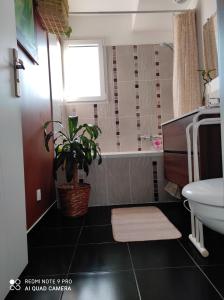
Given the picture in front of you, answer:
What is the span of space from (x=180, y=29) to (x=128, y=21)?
0.86 m

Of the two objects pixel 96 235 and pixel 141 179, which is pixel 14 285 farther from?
pixel 141 179

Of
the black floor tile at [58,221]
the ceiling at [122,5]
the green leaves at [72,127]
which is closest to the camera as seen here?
the black floor tile at [58,221]

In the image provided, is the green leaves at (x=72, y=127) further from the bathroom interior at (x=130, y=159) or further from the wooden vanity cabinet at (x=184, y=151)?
the wooden vanity cabinet at (x=184, y=151)

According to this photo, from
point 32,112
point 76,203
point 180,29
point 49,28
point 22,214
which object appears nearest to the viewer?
point 22,214

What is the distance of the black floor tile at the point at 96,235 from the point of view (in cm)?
174

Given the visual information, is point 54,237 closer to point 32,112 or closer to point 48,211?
point 48,211

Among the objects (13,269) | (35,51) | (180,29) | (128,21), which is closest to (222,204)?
(13,269)

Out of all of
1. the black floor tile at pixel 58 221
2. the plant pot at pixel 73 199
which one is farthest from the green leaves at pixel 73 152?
the black floor tile at pixel 58 221

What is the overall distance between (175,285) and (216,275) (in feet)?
0.75

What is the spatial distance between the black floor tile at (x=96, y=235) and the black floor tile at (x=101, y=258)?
3.4 inches

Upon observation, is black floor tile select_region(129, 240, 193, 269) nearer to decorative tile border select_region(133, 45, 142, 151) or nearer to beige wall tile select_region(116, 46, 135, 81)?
decorative tile border select_region(133, 45, 142, 151)

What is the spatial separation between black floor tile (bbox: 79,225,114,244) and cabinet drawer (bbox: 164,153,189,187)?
71 centimetres

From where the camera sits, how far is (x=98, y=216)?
2.35m

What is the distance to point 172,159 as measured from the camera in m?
2.32
